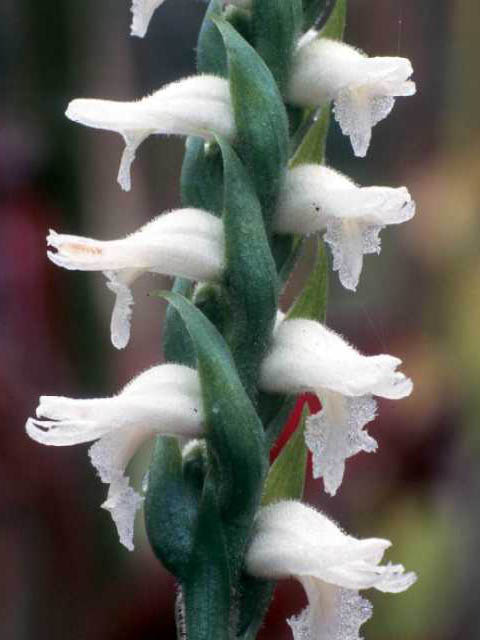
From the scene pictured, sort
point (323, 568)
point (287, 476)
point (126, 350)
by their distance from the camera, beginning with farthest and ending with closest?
point (126, 350)
point (287, 476)
point (323, 568)

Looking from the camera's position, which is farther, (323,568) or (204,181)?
(204,181)

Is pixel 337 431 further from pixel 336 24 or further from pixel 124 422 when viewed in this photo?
pixel 336 24

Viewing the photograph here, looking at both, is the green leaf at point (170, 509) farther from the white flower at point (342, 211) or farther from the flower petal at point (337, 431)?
the white flower at point (342, 211)

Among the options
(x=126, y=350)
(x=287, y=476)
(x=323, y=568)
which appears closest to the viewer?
(x=323, y=568)

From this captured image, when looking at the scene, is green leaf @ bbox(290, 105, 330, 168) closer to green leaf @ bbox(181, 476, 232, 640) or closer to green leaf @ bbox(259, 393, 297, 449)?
green leaf @ bbox(259, 393, 297, 449)

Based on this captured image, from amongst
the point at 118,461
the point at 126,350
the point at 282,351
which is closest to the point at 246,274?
the point at 282,351

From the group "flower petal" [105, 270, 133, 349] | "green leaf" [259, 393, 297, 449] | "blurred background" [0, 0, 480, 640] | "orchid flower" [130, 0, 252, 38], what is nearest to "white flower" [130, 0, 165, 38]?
"orchid flower" [130, 0, 252, 38]

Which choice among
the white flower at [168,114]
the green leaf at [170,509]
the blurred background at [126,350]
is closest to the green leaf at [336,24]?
the white flower at [168,114]
